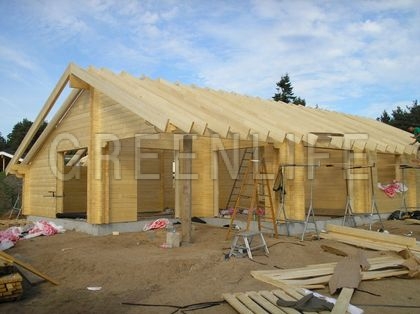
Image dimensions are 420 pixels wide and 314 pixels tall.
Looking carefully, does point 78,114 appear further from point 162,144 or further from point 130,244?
point 130,244

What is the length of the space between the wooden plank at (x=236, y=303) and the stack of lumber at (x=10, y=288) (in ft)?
8.74

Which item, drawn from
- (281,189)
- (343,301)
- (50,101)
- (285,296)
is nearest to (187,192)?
(281,189)

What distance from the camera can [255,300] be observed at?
199 inches

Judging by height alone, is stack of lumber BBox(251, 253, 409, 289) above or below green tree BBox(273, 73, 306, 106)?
below

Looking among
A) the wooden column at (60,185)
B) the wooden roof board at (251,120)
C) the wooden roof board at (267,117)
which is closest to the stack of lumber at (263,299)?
the wooden roof board at (251,120)

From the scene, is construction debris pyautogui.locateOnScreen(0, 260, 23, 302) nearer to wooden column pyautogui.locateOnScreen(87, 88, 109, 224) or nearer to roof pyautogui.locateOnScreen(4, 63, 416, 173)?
roof pyautogui.locateOnScreen(4, 63, 416, 173)

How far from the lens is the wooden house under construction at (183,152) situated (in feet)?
29.8

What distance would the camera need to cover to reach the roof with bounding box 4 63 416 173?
26.2 feet

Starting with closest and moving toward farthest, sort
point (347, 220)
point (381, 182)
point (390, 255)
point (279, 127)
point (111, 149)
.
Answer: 1. point (390, 255)
2. point (279, 127)
3. point (111, 149)
4. point (347, 220)
5. point (381, 182)

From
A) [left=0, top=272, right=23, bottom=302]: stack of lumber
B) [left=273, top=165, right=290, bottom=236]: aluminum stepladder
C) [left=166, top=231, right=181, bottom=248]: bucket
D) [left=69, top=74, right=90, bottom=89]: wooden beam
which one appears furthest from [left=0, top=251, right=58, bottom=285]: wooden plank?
[left=69, top=74, right=90, bottom=89]: wooden beam

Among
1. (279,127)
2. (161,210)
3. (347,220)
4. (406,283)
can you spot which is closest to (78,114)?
(161,210)

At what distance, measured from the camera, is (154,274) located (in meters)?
6.41

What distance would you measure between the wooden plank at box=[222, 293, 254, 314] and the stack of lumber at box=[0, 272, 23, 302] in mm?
2663

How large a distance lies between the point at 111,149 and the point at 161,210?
4128 millimetres
